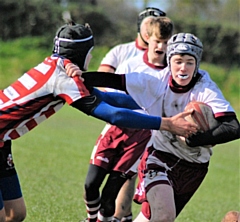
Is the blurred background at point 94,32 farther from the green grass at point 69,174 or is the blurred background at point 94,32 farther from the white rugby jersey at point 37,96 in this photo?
the white rugby jersey at point 37,96

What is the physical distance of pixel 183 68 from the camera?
4.70 m

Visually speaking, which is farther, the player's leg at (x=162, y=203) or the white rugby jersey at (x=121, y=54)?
the white rugby jersey at (x=121, y=54)

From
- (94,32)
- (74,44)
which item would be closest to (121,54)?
(74,44)

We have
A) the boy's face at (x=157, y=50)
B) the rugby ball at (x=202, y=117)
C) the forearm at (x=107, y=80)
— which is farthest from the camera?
the boy's face at (x=157, y=50)

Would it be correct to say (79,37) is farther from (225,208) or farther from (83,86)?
(225,208)

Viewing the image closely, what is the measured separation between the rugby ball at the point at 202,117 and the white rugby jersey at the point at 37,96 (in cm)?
85

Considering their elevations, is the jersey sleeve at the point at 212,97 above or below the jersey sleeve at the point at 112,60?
above

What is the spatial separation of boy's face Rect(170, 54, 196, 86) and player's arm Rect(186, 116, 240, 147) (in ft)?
1.31

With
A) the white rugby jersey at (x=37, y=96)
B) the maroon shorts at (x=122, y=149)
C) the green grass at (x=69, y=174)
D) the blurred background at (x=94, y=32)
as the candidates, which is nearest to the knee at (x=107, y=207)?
the maroon shorts at (x=122, y=149)

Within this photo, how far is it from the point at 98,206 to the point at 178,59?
1.70m

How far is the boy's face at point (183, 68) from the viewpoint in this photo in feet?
15.4

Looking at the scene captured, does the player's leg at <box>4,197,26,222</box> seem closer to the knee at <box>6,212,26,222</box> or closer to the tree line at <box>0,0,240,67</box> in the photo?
the knee at <box>6,212,26,222</box>

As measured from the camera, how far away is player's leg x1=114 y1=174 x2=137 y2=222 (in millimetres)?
6016

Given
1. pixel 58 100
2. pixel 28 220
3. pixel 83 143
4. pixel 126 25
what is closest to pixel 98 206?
pixel 28 220
